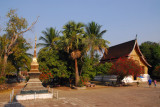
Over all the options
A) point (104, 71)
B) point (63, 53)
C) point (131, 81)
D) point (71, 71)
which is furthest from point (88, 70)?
point (131, 81)

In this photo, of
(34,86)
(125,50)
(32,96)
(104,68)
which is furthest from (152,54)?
(32,96)

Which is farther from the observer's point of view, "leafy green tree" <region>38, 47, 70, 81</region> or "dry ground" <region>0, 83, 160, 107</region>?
"leafy green tree" <region>38, 47, 70, 81</region>

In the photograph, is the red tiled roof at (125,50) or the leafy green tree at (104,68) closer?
the leafy green tree at (104,68)

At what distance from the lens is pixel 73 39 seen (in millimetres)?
19875

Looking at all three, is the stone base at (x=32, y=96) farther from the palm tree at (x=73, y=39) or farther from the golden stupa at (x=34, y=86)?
the palm tree at (x=73, y=39)

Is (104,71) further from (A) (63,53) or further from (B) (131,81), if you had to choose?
(A) (63,53)

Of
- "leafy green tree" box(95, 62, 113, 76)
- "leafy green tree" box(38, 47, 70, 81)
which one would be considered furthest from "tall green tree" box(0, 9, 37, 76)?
"leafy green tree" box(95, 62, 113, 76)

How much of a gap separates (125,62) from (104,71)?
849 centimetres

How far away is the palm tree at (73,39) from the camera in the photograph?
1977 cm

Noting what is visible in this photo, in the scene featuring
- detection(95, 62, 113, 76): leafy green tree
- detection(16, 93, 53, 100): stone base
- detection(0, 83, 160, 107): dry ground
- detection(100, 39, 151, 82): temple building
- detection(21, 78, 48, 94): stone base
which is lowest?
detection(0, 83, 160, 107): dry ground

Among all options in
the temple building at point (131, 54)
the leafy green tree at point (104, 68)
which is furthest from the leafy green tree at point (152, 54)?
the leafy green tree at point (104, 68)

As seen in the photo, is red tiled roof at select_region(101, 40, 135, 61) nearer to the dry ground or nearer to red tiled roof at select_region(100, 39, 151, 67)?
red tiled roof at select_region(100, 39, 151, 67)

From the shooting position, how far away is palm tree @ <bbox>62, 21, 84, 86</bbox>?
1977cm

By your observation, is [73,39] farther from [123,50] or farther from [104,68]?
[123,50]
